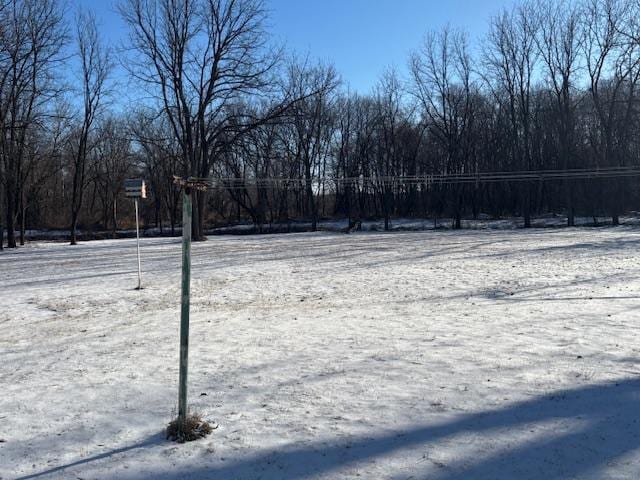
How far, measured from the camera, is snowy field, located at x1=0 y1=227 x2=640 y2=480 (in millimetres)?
3598

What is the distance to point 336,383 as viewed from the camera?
5156mm

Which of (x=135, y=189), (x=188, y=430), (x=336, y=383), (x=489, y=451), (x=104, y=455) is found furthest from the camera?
(x=135, y=189)

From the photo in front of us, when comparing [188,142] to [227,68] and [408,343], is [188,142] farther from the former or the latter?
[408,343]

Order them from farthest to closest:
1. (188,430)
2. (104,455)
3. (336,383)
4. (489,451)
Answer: (336,383) < (188,430) < (104,455) < (489,451)

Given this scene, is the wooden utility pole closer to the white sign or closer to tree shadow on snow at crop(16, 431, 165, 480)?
tree shadow on snow at crop(16, 431, 165, 480)

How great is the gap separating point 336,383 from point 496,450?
1853 mm

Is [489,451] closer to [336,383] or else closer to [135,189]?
[336,383]

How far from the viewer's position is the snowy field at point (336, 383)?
360 cm

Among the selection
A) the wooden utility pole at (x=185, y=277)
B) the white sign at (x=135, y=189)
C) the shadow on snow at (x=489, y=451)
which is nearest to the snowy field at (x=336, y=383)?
the shadow on snow at (x=489, y=451)

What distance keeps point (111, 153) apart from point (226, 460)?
54967 millimetres

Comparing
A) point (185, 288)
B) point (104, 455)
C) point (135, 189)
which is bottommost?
point (104, 455)

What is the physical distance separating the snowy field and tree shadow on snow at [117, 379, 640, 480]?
0.01 metres

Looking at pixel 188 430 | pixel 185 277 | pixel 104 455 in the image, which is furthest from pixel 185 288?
pixel 104 455

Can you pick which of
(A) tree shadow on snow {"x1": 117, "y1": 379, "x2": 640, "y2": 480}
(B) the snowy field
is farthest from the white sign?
(A) tree shadow on snow {"x1": 117, "y1": 379, "x2": 640, "y2": 480}
